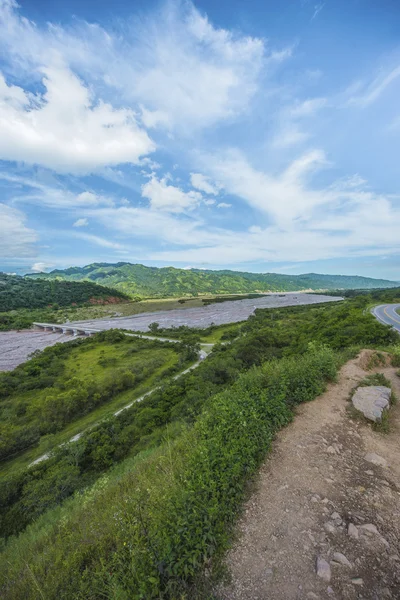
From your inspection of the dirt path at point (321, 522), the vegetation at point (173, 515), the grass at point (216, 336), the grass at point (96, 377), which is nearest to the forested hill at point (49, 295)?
the grass at point (96, 377)

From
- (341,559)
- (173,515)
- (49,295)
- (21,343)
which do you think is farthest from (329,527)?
(49,295)

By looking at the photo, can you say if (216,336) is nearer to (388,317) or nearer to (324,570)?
(388,317)

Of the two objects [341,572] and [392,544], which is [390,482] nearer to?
[392,544]

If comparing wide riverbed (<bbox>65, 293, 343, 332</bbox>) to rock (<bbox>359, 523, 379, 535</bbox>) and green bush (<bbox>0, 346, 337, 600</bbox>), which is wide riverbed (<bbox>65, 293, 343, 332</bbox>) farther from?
rock (<bbox>359, 523, 379, 535</bbox>)

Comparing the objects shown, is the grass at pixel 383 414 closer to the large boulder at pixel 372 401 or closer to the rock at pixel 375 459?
the large boulder at pixel 372 401

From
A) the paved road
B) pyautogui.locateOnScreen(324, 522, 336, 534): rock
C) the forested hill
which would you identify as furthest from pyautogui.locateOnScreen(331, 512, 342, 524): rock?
the forested hill
